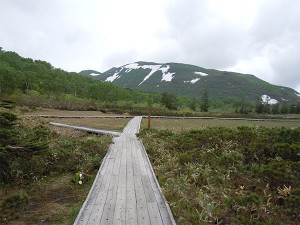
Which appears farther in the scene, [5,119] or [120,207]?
[5,119]

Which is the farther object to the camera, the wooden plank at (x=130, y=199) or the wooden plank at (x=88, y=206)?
the wooden plank at (x=130, y=199)

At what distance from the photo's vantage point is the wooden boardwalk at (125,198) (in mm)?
7777

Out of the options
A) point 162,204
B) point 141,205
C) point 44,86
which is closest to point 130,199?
point 141,205

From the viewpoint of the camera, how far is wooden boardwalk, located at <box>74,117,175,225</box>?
7.78m

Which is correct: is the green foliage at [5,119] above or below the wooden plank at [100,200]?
above

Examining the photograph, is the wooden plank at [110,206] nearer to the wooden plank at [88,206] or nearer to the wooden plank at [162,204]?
the wooden plank at [88,206]

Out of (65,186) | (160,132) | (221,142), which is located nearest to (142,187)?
(65,186)

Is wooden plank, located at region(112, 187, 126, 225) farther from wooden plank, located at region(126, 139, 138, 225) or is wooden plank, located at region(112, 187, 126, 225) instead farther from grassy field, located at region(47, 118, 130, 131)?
grassy field, located at region(47, 118, 130, 131)

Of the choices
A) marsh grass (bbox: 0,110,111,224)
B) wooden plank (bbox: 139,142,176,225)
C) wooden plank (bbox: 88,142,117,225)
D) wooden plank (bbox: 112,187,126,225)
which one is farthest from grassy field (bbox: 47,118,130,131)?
wooden plank (bbox: 112,187,126,225)

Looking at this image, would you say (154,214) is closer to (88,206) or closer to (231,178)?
(88,206)

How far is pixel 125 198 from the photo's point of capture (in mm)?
9398

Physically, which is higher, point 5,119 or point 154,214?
point 5,119

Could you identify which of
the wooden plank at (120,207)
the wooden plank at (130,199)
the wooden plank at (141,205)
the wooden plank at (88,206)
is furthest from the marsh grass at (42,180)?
the wooden plank at (141,205)

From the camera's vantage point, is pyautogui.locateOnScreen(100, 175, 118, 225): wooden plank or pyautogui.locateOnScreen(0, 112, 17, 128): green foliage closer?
pyautogui.locateOnScreen(100, 175, 118, 225): wooden plank
